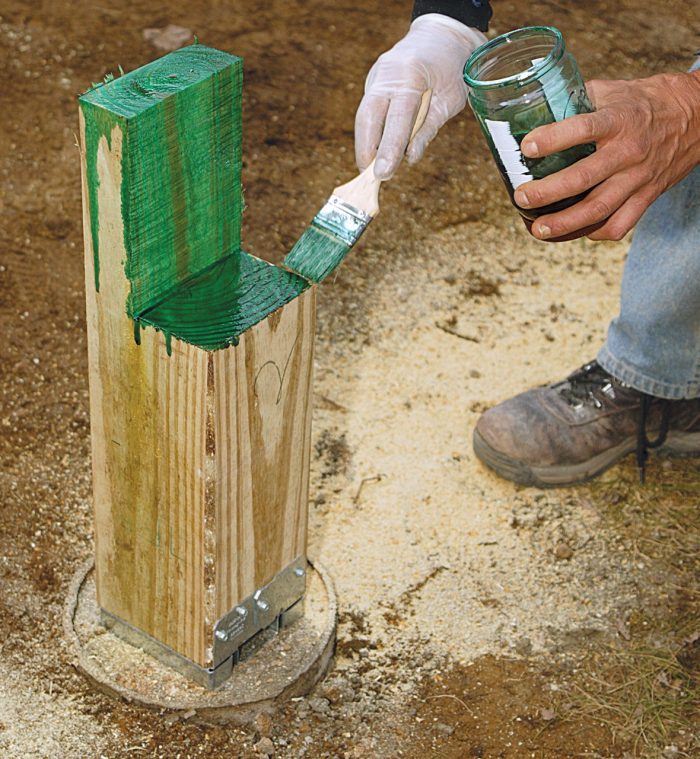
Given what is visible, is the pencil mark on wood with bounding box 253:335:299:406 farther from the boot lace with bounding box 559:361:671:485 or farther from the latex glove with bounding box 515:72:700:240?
the boot lace with bounding box 559:361:671:485

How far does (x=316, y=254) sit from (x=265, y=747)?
79 centimetres

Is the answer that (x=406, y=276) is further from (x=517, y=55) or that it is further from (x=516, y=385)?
(x=517, y=55)

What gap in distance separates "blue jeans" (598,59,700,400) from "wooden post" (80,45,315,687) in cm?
94

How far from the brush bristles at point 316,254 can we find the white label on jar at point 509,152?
25 centimetres

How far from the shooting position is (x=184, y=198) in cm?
150

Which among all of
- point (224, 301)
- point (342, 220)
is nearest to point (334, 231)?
point (342, 220)

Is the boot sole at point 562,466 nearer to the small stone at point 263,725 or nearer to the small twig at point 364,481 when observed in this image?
the small twig at point 364,481

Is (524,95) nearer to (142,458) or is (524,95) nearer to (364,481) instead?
(142,458)

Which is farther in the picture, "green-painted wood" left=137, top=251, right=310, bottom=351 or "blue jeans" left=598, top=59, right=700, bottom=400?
"blue jeans" left=598, top=59, right=700, bottom=400

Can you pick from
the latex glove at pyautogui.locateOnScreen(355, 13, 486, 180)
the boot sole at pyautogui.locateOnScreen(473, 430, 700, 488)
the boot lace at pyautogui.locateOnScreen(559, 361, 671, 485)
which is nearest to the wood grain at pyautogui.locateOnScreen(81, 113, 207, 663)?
the latex glove at pyautogui.locateOnScreen(355, 13, 486, 180)

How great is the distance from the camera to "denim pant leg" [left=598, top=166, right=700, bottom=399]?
7.47ft

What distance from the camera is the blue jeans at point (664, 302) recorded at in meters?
2.28

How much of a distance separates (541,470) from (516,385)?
0.32m

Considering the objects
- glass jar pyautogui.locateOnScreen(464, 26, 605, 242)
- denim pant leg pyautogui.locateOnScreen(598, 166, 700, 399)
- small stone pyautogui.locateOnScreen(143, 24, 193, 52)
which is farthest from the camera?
small stone pyautogui.locateOnScreen(143, 24, 193, 52)
